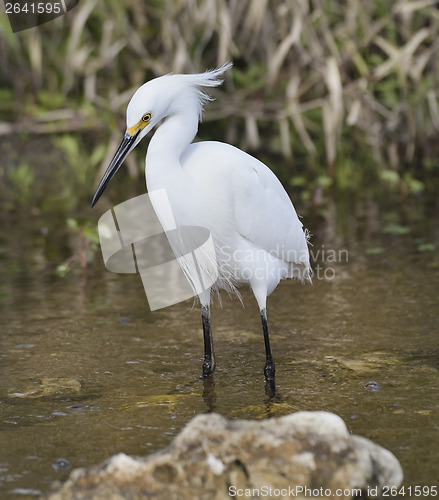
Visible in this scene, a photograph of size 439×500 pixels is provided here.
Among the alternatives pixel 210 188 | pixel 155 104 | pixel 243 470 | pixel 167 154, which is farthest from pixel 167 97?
pixel 243 470

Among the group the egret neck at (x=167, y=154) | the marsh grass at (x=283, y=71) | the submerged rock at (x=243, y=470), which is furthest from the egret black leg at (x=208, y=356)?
the marsh grass at (x=283, y=71)

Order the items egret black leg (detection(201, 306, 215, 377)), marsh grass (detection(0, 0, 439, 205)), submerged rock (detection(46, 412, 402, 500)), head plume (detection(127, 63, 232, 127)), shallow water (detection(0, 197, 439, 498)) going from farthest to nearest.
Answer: marsh grass (detection(0, 0, 439, 205)) < egret black leg (detection(201, 306, 215, 377)) < head plume (detection(127, 63, 232, 127)) < shallow water (detection(0, 197, 439, 498)) < submerged rock (detection(46, 412, 402, 500))

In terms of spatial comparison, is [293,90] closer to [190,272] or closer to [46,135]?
[46,135]

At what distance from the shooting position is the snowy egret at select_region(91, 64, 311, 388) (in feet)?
11.1

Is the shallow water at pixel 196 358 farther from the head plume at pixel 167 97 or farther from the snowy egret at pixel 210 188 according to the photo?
the head plume at pixel 167 97

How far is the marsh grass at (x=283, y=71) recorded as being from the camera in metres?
6.84

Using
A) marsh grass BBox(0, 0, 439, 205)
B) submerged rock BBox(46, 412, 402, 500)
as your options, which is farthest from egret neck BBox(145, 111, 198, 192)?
marsh grass BBox(0, 0, 439, 205)

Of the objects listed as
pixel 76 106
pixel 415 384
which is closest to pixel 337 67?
pixel 76 106

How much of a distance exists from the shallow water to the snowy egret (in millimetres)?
274

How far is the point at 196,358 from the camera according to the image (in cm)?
396

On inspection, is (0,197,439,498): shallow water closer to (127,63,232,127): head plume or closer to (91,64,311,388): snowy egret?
(91,64,311,388): snowy egret

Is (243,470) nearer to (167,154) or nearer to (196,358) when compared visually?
(167,154)

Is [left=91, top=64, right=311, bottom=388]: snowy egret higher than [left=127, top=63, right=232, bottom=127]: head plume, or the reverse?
[left=127, top=63, right=232, bottom=127]: head plume

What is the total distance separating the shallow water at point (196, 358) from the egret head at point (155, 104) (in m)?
0.87
